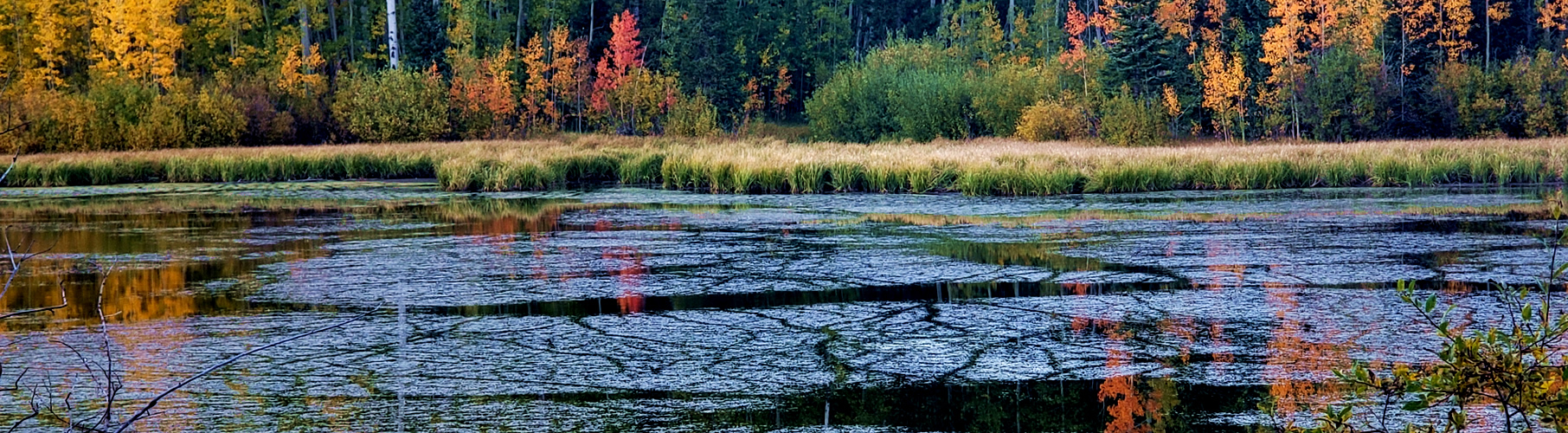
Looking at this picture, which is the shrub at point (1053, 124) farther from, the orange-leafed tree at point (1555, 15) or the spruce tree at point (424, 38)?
the spruce tree at point (424, 38)

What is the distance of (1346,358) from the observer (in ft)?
23.5

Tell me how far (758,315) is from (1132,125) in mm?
28321

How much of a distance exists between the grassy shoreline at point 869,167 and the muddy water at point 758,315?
4791 millimetres

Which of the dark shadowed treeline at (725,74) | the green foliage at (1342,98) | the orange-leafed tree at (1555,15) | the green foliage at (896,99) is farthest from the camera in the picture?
the green foliage at (896,99)

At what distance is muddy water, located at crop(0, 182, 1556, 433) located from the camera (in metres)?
6.37

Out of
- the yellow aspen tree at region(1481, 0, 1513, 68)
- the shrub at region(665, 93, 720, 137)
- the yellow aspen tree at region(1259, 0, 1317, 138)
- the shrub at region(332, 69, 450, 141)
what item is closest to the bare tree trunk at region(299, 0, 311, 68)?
the shrub at region(332, 69, 450, 141)

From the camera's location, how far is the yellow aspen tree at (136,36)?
144 ft

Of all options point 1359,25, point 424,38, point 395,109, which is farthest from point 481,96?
point 1359,25

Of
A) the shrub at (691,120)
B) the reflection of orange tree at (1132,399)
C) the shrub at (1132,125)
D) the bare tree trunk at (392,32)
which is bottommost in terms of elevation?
the reflection of orange tree at (1132,399)

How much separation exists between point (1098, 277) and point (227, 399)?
6568 mm

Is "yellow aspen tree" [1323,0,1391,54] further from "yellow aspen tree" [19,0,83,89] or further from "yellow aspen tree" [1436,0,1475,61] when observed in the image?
"yellow aspen tree" [19,0,83,89]

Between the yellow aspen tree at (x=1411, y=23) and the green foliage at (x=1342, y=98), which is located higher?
the yellow aspen tree at (x=1411, y=23)

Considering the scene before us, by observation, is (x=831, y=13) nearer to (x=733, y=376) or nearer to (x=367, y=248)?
(x=367, y=248)

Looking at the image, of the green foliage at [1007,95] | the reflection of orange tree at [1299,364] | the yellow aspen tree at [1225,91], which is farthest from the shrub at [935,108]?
the reflection of orange tree at [1299,364]
